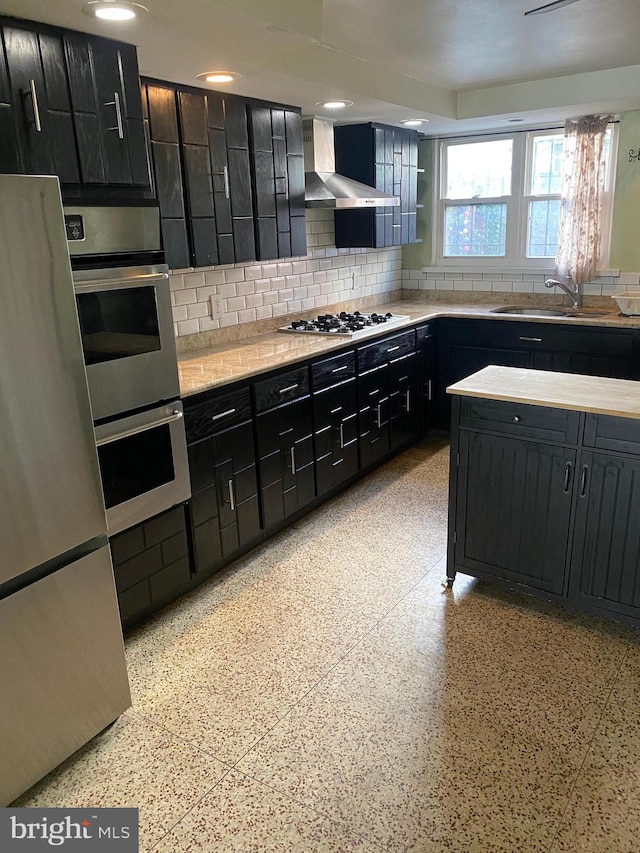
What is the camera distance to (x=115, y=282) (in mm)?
2221

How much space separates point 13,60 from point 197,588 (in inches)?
85.7

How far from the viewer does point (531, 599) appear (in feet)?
9.17

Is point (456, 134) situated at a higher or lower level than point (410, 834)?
higher

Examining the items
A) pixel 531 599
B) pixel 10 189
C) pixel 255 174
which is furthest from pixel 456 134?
pixel 10 189

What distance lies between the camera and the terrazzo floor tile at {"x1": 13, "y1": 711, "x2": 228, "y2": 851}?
183cm

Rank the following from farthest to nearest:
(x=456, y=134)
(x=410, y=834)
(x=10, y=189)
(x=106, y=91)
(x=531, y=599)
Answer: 1. (x=456, y=134)
2. (x=531, y=599)
3. (x=106, y=91)
4. (x=410, y=834)
5. (x=10, y=189)

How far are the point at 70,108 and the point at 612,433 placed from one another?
2217 mm

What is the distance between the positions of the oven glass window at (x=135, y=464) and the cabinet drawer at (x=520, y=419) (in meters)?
1.25

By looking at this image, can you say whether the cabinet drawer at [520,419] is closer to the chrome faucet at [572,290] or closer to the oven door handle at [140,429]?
the oven door handle at [140,429]

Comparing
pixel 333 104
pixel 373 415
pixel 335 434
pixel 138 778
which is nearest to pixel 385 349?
pixel 373 415

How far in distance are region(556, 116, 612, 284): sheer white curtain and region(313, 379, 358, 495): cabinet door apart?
205 centimetres

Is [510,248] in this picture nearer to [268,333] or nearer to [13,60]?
[268,333]

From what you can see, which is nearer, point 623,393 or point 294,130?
point 623,393

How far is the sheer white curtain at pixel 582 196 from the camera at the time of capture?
4.37 m
